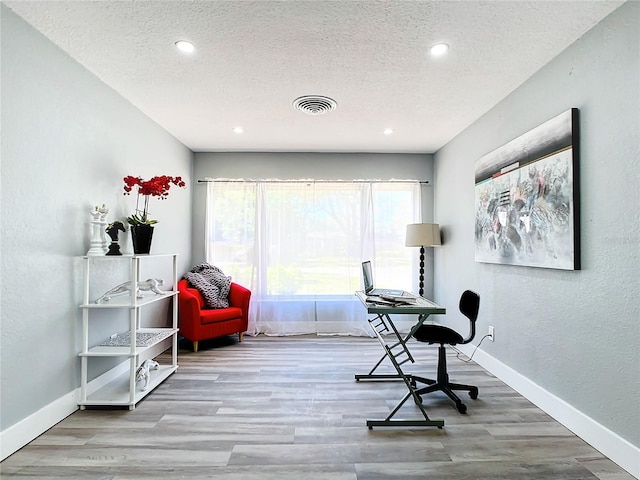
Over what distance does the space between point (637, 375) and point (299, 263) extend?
3.58 m

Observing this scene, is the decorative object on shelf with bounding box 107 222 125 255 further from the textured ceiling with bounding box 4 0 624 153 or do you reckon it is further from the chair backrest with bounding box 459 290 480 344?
the chair backrest with bounding box 459 290 480 344

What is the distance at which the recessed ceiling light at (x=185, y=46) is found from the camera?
84.6 inches

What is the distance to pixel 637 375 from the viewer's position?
5.81 feet

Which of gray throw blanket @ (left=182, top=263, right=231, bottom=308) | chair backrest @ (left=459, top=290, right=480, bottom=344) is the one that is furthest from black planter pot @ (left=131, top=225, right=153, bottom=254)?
chair backrest @ (left=459, top=290, right=480, bottom=344)

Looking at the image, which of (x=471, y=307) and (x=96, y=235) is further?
(x=471, y=307)

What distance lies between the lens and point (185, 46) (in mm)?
2186

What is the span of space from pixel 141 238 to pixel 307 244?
2.33 metres

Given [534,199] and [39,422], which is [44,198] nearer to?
[39,422]

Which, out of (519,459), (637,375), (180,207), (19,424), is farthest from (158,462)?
(180,207)

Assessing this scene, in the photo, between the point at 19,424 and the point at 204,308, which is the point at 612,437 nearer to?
the point at 19,424

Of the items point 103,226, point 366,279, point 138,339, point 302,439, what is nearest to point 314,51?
point 366,279

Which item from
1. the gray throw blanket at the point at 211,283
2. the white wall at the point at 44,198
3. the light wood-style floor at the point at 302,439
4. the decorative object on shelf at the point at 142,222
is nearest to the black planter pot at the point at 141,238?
the decorative object on shelf at the point at 142,222

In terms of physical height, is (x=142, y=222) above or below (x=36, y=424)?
above

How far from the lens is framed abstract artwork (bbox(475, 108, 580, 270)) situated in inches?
85.8
